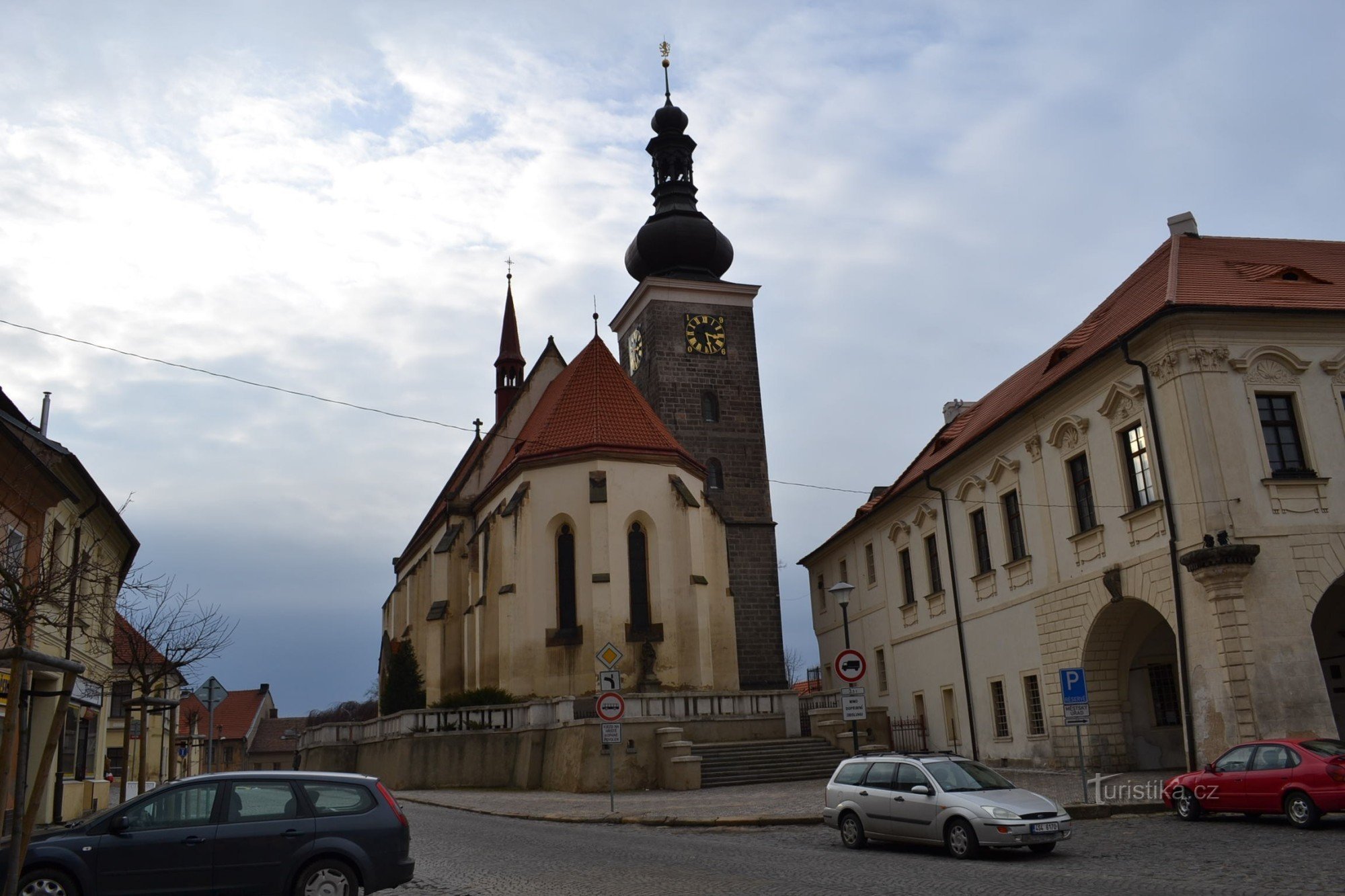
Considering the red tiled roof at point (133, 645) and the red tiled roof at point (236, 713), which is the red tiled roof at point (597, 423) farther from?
the red tiled roof at point (236, 713)

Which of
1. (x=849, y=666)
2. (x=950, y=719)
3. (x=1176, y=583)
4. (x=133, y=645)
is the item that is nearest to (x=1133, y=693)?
(x=1176, y=583)

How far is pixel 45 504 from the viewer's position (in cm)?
2055

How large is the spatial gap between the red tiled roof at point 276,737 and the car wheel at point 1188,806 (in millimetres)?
75289

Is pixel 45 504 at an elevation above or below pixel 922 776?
above

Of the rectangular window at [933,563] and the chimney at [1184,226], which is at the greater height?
the chimney at [1184,226]

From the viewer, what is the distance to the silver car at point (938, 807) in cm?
1277

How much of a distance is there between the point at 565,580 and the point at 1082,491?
1571cm

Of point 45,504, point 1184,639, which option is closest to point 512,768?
point 45,504

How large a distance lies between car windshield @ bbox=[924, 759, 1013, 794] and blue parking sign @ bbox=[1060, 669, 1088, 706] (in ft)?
9.60

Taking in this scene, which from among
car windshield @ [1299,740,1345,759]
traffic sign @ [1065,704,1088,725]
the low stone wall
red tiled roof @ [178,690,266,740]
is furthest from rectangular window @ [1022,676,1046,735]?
red tiled roof @ [178,690,266,740]

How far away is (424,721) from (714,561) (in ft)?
31.8

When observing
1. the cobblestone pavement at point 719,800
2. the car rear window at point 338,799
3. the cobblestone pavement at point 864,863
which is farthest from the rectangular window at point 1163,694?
the car rear window at point 338,799

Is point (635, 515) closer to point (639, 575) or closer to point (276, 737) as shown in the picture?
point (639, 575)

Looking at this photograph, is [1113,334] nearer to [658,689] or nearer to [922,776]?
[922,776]
